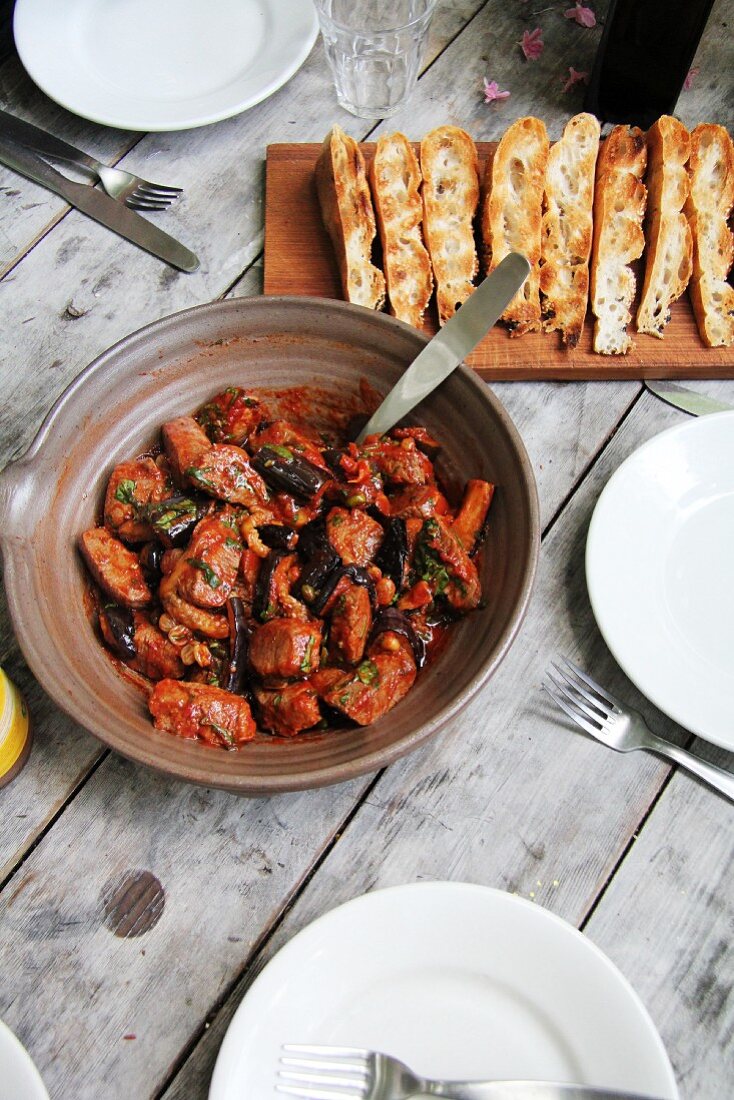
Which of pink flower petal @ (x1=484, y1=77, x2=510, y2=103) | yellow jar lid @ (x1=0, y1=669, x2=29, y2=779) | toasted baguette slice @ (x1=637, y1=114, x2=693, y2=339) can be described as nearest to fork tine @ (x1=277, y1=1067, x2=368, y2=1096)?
yellow jar lid @ (x1=0, y1=669, x2=29, y2=779)

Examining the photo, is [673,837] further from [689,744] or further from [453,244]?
[453,244]

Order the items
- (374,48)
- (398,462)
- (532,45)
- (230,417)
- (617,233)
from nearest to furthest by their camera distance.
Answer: (398,462), (230,417), (617,233), (374,48), (532,45)

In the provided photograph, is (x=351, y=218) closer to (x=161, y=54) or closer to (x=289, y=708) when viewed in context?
(x=161, y=54)

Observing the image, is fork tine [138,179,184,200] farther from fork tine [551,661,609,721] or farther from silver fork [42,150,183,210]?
fork tine [551,661,609,721]

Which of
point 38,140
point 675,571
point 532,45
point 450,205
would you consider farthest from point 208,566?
point 532,45

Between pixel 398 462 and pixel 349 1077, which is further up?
pixel 398 462
